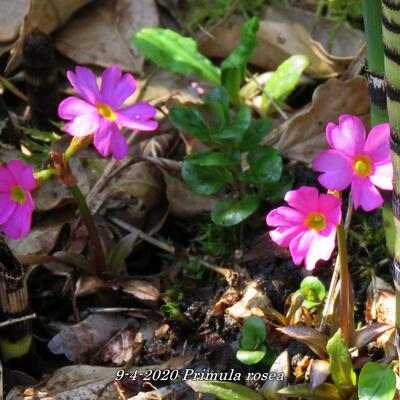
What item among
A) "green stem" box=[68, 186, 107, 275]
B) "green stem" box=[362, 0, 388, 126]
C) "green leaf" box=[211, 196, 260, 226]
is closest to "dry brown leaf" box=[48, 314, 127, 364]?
"green stem" box=[68, 186, 107, 275]

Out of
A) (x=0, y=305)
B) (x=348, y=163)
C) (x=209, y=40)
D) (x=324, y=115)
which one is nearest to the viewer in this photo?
(x=348, y=163)

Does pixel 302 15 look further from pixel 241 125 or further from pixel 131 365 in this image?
pixel 131 365

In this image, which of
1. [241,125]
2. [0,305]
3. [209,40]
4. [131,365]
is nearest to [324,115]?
[241,125]

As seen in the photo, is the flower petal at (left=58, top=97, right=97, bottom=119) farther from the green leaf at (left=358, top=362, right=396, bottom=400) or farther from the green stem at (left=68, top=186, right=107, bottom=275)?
the green leaf at (left=358, top=362, right=396, bottom=400)

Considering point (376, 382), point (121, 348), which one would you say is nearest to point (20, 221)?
point (121, 348)

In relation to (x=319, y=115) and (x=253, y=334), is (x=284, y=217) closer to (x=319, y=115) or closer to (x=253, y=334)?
(x=253, y=334)
